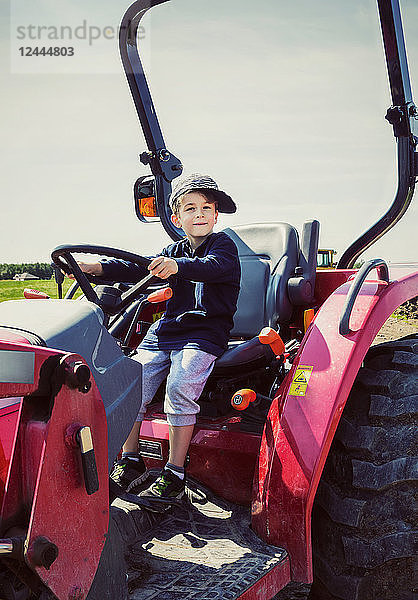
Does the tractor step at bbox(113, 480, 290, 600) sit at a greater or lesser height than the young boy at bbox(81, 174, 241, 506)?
lesser

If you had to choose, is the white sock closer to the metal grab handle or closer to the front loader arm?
the metal grab handle

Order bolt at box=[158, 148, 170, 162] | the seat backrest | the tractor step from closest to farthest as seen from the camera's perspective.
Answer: the tractor step
the seat backrest
bolt at box=[158, 148, 170, 162]

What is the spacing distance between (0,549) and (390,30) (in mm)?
2507

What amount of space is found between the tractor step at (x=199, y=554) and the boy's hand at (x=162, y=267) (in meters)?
0.80

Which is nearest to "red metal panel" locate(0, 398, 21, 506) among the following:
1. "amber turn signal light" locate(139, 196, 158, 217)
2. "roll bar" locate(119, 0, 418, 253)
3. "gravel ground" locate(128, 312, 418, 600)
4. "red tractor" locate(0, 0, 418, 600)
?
"red tractor" locate(0, 0, 418, 600)

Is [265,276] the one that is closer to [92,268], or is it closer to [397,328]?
[92,268]

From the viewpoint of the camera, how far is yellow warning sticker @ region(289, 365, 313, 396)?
87.1 inches

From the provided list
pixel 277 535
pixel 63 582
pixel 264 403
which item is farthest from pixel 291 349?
pixel 63 582

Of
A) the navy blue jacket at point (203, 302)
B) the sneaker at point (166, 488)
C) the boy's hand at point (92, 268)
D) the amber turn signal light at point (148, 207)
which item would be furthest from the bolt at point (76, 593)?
the amber turn signal light at point (148, 207)

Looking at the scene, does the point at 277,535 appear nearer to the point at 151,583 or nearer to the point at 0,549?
the point at 151,583

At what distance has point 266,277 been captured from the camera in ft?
10.2

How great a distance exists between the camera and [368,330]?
7.59 ft

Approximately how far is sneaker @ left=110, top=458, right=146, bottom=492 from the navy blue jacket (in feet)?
1.52

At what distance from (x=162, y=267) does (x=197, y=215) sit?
587 millimetres
